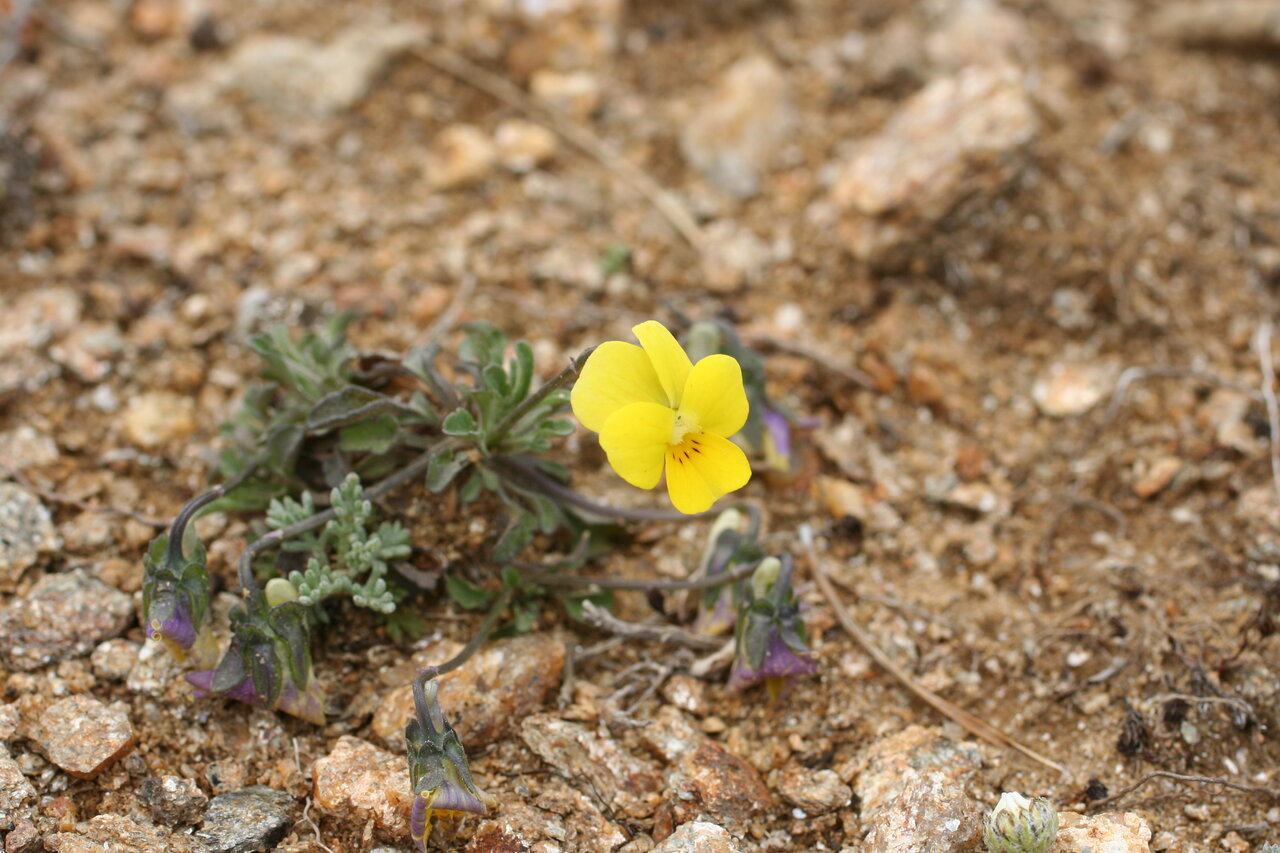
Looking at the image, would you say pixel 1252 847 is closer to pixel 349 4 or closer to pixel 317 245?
pixel 317 245

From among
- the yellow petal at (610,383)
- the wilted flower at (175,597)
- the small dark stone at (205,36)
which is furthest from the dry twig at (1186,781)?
the small dark stone at (205,36)

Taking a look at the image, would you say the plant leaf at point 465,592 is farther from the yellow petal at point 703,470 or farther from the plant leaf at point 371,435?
→ the yellow petal at point 703,470

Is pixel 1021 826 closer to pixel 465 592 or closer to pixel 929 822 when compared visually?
pixel 929 822

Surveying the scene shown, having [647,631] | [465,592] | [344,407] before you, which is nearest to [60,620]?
[344,407]

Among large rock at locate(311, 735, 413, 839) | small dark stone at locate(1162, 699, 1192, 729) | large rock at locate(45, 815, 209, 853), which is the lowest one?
small dark stone at locate(1162, 699, 1192, 729)

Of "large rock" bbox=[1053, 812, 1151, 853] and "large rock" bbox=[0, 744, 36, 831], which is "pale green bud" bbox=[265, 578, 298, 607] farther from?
"large rock" bbox=[1053, 812, 1151, 853]

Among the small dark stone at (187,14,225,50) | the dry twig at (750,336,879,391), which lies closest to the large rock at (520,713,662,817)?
the dry twig at (750,336,879,391)

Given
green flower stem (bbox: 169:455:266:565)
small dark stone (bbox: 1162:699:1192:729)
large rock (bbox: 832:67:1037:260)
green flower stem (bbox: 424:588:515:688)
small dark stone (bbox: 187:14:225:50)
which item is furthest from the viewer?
small dark stone (bbox: 187:14:225:50)
